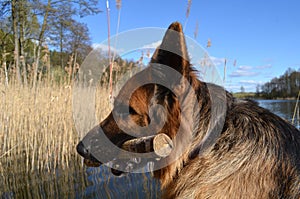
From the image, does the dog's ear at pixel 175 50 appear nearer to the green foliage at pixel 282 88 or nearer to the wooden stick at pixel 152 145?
the wooden stick at pixel 152 145

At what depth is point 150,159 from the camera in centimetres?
244

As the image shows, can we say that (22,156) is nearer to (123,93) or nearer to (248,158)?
(123,93)

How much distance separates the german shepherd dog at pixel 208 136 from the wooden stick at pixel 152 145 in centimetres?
5

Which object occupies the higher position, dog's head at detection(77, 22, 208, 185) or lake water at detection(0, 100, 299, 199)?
dog's head at detection(77, 22, 208, 185)

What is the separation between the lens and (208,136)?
183cm

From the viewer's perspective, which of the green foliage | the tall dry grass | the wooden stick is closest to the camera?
the wooden stick

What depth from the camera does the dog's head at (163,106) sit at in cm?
180

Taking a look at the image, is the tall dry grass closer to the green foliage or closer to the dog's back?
the dog's back

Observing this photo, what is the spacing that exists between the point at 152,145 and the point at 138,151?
28cm

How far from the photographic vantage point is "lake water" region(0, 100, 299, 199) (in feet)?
12.9

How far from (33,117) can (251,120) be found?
485 centimetres

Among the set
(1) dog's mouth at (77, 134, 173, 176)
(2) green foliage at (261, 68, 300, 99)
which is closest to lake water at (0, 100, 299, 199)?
(1) dog's mouth at (77, 134, 173, 176)

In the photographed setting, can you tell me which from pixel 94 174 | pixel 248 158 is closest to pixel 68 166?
pixel 94 174

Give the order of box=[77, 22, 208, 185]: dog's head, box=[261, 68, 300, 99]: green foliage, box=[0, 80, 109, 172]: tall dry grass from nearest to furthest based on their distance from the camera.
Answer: box=[77, 22, 208, 185]: dog's head, box=[0, 80, 109, 172]: tall dry grass, box=[261, 68, 300, 99]: green foliage
